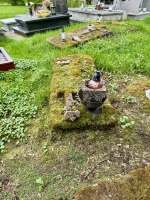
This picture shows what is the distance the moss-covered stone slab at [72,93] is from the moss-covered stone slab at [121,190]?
90 centimetres

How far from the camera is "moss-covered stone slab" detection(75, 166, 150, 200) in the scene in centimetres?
151

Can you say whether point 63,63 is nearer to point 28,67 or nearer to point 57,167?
point 28,67

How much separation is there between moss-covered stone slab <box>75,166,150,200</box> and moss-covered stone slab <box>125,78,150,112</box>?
59.2 inches

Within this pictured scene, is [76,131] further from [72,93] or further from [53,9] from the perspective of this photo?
[53,9]

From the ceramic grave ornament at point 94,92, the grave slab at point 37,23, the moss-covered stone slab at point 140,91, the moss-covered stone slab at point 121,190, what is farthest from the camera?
the grave slab at point 37,23

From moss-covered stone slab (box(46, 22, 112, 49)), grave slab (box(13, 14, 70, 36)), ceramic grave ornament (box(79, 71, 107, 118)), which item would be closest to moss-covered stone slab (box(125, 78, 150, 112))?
ceramic grave ornament (box(79, 71, 107, 118))

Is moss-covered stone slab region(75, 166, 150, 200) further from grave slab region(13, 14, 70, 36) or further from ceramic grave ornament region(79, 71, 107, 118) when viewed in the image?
grave slab region(13, 14, 70, 36)

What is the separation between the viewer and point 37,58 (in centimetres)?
519

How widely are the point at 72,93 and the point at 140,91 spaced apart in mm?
1269

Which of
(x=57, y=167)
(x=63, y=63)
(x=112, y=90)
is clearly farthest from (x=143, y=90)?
(x=57, y=167)

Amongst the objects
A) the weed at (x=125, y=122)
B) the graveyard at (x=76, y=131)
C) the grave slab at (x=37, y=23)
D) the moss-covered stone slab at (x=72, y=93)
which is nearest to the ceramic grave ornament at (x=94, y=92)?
the graveyard at (x=76, y=131)

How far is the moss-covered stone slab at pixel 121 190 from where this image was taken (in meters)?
1.51

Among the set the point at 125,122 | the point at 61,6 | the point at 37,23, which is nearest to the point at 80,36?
the point at 37,23

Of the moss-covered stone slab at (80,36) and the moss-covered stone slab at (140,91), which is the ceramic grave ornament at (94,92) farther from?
the moss-covered stone slab at (80,36)
